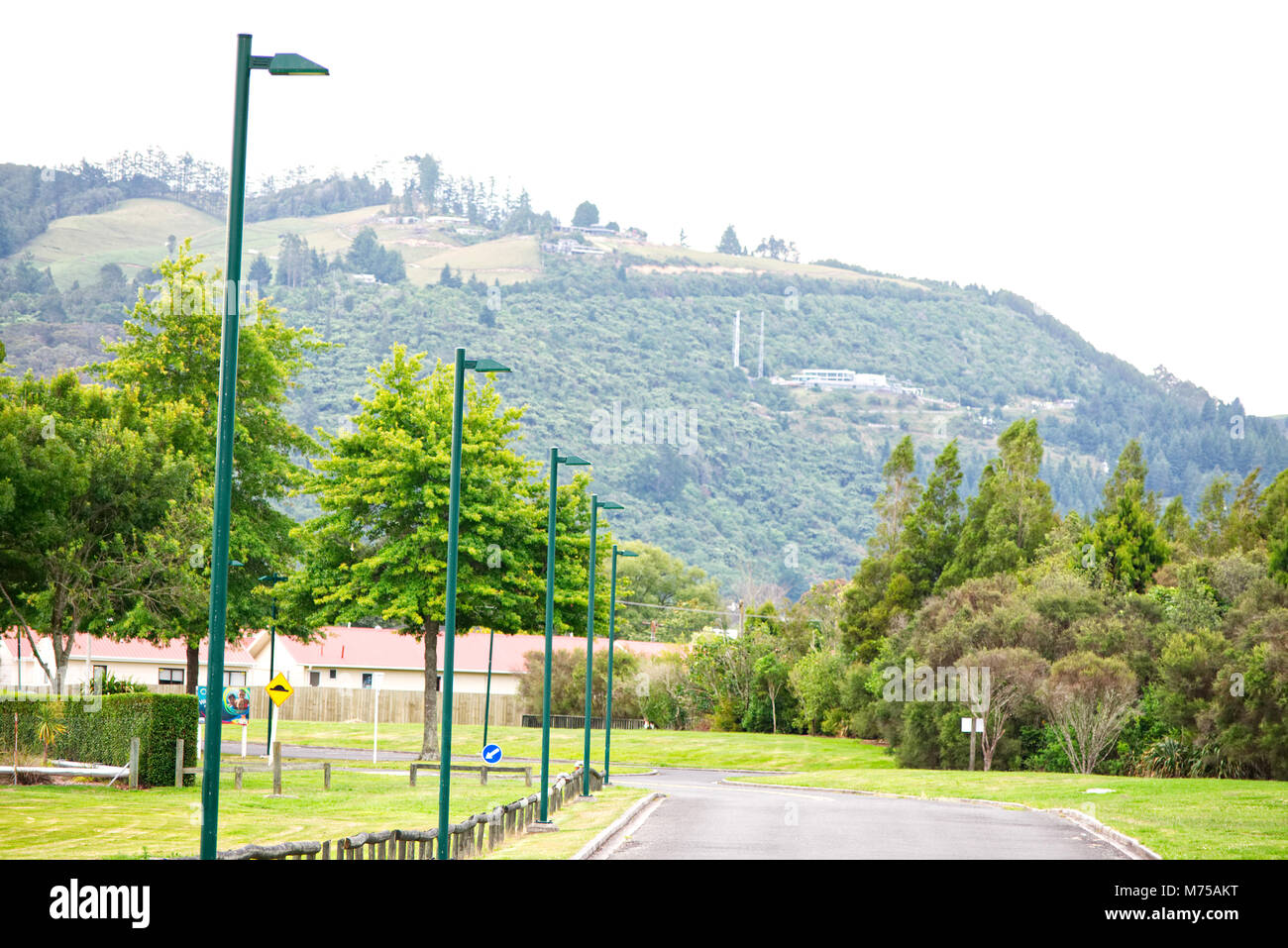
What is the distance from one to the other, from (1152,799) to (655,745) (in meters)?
33.5

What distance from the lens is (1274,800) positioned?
3325cm

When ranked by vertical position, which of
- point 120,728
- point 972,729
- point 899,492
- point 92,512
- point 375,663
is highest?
point 899,492

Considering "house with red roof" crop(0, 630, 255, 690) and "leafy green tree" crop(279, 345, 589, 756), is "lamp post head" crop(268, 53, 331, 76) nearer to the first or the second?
"leafy green tree" crop(279, 345, 589, 756)

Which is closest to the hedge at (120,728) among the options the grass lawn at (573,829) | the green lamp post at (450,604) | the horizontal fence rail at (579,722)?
the grass lawn at (573,829)

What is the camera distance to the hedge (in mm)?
29875

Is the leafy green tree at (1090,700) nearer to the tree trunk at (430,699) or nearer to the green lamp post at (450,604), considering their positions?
the tree trunk at (430,699)

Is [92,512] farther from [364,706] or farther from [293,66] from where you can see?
[364,706]

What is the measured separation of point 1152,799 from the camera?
34844mm

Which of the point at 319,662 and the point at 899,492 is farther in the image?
the point at 899,492

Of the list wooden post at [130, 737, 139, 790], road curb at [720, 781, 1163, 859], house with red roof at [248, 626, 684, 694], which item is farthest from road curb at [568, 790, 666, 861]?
house with red roof at [248, 626, 684, 694]

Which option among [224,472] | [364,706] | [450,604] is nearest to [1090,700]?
[450,604]

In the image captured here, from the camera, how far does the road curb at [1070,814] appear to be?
867 inches

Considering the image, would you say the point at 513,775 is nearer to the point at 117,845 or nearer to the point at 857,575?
the point at 117,845
